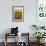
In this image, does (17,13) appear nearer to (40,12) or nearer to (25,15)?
(25,15)

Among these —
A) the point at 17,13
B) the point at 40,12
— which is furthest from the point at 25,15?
the point at 40,12

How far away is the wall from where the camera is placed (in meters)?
7.45

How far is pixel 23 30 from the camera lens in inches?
298

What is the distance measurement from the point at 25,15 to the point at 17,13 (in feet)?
1.25

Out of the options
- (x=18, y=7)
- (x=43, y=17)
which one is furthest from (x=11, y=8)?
(x=43, y=17)

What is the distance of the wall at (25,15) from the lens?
293 inches

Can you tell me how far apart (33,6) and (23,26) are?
1031 millimetres

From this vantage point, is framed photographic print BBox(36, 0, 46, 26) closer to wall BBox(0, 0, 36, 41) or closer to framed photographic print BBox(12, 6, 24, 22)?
wall BBox(0, 0, 36, 41)

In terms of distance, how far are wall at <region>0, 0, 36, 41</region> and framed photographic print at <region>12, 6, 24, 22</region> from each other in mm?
137

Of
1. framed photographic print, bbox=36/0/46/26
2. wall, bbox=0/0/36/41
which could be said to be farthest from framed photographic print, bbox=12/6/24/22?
framed photographic print, bbox=36/0/46/26

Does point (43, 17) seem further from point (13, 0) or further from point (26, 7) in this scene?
point (13, 0)

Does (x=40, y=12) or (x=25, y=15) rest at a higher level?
(x=40, y=12)

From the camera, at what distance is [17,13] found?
24.6ft

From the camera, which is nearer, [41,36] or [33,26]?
[41,36]
